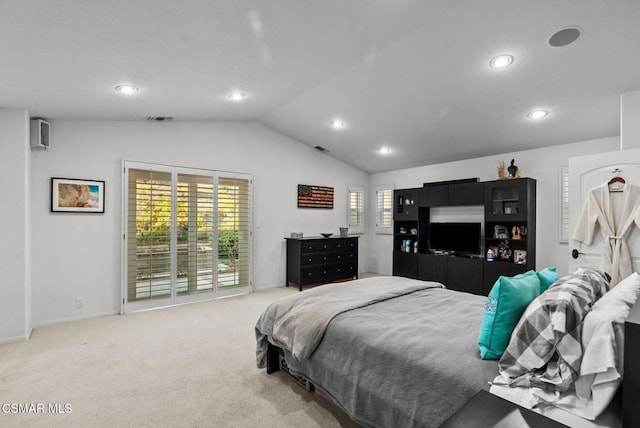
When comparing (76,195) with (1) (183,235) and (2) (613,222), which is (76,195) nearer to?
(1) (183,235)

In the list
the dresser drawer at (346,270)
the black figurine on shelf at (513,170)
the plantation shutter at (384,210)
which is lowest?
the dresser drawer at (346,270)

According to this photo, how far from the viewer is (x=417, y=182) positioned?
627 cm

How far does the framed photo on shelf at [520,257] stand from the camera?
447 centimetres

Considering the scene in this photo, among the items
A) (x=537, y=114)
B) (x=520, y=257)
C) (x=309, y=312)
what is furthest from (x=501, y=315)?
(x=520, y=257)

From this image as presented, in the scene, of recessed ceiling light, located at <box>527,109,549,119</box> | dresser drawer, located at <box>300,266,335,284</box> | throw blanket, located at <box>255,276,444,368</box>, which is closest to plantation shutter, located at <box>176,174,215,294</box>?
dresser drawer, located at <box>300,266,335,284</box>

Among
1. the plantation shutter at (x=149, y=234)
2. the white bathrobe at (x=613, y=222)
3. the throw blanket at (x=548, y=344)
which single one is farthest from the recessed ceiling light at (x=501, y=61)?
the plantation shutter at (x=149, y=234)

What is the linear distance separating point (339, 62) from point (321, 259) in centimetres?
348

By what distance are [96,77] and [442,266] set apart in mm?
5182

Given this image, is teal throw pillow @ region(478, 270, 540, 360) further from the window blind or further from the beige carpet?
the window blind

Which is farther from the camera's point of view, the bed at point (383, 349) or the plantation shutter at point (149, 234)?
the plantation shutter at point (149, 234)

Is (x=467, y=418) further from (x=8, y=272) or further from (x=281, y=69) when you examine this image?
(x=8, y=272)

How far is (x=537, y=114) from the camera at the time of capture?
3844 mm

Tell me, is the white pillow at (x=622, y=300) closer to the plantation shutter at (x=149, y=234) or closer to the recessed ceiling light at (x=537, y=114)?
the recessed ceiling light at (x=537, y=114)

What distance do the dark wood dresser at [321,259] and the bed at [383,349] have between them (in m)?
2.72
